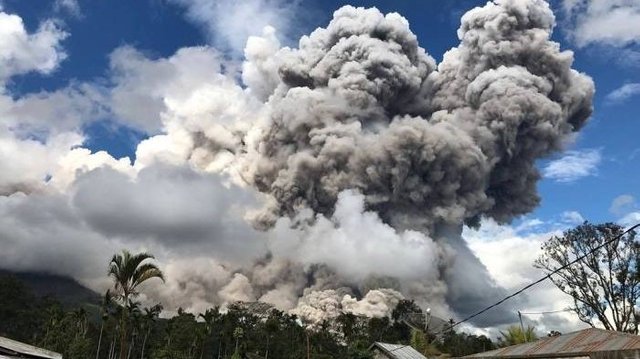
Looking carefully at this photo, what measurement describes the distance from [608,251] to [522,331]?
10.8 m

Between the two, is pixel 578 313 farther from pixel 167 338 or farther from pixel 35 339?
pixel 35 339

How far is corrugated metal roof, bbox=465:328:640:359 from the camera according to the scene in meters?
20.0

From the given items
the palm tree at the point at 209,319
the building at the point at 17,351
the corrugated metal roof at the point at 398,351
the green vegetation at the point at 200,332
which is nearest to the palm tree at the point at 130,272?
the building at the point at 17,351

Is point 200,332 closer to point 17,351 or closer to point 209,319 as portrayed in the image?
point 209,319

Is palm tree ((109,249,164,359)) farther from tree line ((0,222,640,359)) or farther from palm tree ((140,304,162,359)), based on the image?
palm tree ((140,304,162,359))

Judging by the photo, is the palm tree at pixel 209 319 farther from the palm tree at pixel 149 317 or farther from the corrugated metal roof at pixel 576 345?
the corrugated metal roof at pixel 576 345

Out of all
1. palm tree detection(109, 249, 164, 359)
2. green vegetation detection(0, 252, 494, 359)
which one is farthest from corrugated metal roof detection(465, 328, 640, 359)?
green vegetation detection(0, 252, 494, 359)

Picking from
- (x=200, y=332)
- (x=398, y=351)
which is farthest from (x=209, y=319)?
(x=398, y=351)

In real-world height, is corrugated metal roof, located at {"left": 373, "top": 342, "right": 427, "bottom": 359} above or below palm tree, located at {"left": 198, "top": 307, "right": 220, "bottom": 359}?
below

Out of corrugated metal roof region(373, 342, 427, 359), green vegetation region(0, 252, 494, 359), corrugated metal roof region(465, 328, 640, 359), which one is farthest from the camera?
green vegetation region(0, 252, 494, 359)

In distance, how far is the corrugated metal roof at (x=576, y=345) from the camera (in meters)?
20.0

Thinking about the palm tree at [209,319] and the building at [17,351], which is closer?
the building at [17,351]

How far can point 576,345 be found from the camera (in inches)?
856

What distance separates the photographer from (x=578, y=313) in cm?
4444
